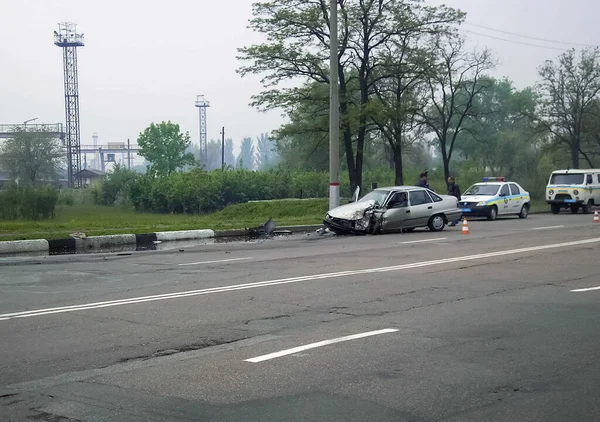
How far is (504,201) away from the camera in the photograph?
32.8 m

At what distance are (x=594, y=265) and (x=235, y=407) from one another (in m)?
10.9

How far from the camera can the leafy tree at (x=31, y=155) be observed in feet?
283

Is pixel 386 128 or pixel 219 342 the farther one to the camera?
pixel 386 128

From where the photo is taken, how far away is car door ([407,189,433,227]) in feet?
78.8

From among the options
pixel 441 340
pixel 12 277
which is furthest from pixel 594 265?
pixel 12 277

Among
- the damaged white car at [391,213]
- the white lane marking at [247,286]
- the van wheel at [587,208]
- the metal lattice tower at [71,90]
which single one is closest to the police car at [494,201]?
the van wheel at [587,208]

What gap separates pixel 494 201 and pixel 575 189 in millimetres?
7653

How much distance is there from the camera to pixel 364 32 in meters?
41.1

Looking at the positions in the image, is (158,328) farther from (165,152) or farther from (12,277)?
(165,152)

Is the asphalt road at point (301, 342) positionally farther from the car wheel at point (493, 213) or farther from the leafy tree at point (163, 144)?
the leafy tree at point (163, 144)

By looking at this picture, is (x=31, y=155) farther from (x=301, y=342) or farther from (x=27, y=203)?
(x=301, y=342)

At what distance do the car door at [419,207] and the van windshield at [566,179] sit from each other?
16494mm

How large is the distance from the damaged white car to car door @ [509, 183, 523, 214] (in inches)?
368

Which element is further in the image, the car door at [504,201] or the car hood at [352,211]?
the car door at [504,201]
